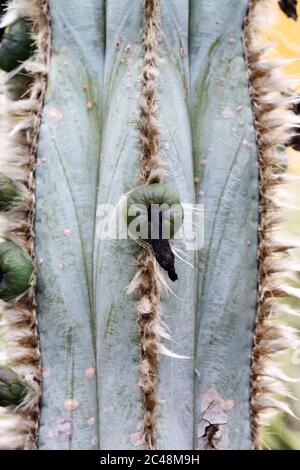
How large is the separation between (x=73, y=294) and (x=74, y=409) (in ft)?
0.51

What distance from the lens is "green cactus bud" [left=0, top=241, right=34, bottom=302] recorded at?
0.97 meters

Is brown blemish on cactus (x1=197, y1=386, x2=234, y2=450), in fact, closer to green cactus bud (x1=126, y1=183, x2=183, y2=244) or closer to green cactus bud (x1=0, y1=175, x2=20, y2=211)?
green cactus bud (x1=126, y1=183, x2=183, y2=244)

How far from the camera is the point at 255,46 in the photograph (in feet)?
3.44

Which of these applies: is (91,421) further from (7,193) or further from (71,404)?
(7,193)

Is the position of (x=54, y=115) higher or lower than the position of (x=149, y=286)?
higher

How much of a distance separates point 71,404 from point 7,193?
11.6 inches

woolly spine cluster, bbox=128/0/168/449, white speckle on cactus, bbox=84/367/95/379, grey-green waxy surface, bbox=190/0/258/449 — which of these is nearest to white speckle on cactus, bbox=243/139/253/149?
grey-green waxy surface, bbox=190/0/258/449

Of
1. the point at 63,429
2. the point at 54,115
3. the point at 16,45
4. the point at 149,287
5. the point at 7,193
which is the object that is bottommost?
the point at 63,429

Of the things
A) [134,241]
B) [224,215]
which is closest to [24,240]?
[134,241]

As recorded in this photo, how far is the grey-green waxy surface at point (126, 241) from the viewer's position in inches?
37.8

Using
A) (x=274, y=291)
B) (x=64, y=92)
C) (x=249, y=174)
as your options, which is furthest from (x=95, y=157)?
(x=274, y=291)

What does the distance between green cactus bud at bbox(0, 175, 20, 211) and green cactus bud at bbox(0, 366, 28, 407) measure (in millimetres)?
221

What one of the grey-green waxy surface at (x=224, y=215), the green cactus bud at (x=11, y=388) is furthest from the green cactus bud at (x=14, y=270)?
the grey-green waxy surface at (x=224, y=215)

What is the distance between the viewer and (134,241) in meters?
0.95
